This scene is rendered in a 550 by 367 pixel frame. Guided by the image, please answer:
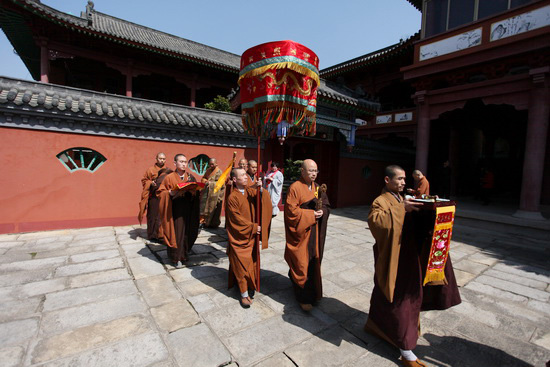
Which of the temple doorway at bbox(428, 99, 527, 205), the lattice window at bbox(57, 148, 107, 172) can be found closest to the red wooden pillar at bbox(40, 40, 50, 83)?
the lattice window at bbox(57, 148, 107, 172)

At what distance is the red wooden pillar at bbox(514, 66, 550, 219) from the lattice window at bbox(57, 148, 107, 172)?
11453 millimetres

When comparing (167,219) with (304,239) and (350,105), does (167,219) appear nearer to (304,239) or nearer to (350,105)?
(304,239)

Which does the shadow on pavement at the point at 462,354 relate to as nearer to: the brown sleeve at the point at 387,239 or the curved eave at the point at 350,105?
the brown sleeve at the point at 387,239

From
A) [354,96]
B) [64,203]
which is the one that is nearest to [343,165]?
[354,96]

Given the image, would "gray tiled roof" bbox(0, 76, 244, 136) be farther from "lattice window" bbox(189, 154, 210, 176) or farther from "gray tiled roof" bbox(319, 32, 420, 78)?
"gray tiled roof" bbox(319, 32, 420, 78)

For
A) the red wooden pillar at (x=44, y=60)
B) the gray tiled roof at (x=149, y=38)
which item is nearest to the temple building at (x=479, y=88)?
the gray tiled roof at (x=149, y=38)

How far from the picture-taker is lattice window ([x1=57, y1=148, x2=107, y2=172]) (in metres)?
6.21

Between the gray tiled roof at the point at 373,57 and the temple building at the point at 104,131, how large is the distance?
366cm

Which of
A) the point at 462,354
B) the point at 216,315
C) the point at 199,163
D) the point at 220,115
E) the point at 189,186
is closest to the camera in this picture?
the point at 462,354

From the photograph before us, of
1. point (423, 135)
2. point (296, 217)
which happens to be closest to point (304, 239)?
point (296, 217)

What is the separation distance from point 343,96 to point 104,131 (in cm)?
764

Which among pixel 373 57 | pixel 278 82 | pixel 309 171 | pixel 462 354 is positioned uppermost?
pixel 373 57

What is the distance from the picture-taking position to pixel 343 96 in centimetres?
956

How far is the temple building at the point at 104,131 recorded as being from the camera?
5.82 meters
